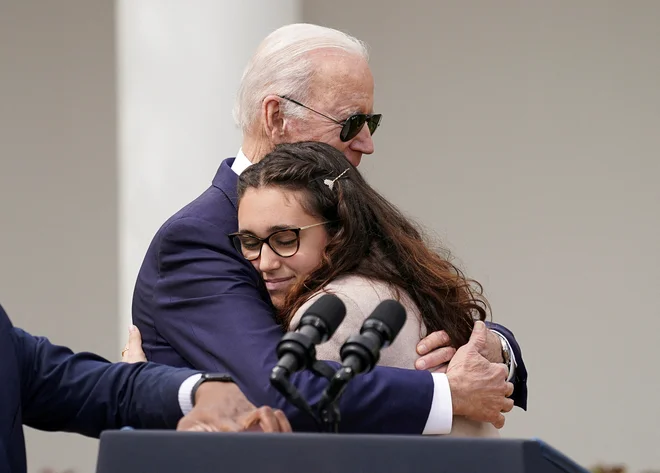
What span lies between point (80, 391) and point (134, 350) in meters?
0.42

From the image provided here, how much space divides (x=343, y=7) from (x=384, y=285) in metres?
5.24

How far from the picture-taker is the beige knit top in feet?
10.0

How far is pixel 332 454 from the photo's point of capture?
6.91 ft

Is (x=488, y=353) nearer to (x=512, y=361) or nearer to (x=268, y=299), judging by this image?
(x=512, y=361)

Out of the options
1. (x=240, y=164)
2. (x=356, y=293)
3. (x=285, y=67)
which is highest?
(x=285, y=67)

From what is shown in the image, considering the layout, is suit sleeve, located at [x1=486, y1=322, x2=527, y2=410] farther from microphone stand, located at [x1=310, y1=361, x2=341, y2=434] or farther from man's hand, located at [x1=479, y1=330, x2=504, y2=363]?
microphone stand, located at [x1=310, y1=361, x2=341, y2=434]

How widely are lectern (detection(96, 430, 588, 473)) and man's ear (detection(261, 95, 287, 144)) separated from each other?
1743 mm

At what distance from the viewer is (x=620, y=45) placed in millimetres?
7879

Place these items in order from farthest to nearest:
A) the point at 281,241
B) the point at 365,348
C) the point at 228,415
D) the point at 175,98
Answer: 1. the point at 175,98
2. the point at 281,241
3. the point at 228,415
4. the point at 365,348

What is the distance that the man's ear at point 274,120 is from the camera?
3.79 meters

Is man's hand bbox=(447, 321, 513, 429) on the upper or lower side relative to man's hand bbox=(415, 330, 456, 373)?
lower

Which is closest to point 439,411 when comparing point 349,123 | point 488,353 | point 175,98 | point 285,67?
point 488,353

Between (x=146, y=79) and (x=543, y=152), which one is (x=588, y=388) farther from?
(x=146, y=79)

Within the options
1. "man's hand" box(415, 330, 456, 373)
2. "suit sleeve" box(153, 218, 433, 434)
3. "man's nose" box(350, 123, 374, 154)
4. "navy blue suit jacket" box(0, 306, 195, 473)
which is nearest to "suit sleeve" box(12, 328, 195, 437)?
"navy blue suit jacket" box(0, 306, 195, 473)
